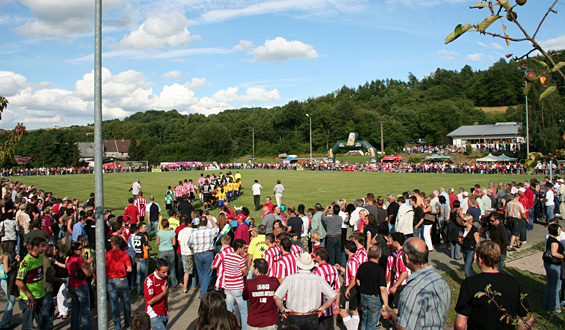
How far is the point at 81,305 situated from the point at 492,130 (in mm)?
79248

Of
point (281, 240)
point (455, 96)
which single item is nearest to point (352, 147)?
point (455, 96)

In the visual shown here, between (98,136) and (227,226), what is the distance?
212 inches

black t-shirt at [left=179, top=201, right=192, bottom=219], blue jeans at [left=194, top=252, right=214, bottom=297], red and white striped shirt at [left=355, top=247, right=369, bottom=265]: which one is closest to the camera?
red and white striped shirt at [left=355, top=247, right=369, bottom=265]

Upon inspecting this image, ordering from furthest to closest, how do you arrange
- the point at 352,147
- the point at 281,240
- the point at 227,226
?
the point at 352,147, the point at 227,226, the point at 281,240

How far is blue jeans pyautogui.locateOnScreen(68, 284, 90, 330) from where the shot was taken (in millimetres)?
6535

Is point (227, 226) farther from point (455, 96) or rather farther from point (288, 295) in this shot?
point (455, 96)

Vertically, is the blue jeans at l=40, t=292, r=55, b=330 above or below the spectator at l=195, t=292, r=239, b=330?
below

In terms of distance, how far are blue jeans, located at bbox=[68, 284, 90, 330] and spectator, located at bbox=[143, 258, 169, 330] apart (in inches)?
58.4

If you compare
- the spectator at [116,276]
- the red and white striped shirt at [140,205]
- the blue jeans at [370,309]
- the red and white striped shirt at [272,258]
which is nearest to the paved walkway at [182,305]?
the spectator at [116,276]

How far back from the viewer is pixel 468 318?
3783 mm

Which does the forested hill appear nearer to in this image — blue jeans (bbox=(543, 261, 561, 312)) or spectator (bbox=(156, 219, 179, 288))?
blue jeans (bbox=(543, 261, 561, 312))

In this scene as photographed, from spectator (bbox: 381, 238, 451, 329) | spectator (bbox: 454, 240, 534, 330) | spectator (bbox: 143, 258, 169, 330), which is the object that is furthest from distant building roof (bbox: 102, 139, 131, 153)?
spectator (bbox: 454, 240, 534, 330)

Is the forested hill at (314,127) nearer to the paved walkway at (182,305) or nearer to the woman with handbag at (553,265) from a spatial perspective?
the paved walkway at (182,305)

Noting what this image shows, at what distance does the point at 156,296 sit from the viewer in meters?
5.75
